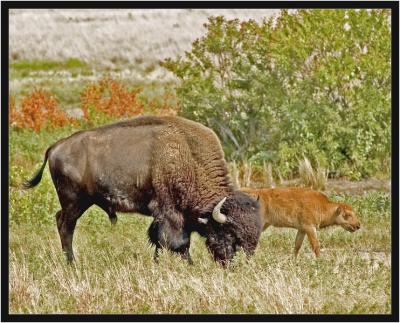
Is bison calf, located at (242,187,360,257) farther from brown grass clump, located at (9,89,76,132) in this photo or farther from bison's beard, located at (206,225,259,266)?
brown grass clump, located at (9,89,76,132)

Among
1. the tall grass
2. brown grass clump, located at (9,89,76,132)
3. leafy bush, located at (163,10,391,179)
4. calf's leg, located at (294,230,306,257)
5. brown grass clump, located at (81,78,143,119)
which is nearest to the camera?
the tall grass

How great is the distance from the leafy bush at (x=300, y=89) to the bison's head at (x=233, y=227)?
721 centimetres

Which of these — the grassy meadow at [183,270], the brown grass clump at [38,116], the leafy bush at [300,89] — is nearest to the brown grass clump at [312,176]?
the grassy meadow at [183,270]

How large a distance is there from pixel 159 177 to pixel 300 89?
26.9 ft

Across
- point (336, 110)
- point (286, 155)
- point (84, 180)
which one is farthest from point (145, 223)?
point (336, 110)

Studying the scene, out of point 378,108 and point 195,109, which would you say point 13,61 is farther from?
point 378,108

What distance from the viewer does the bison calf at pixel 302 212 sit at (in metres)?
A: 13.0

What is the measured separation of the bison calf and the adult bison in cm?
131

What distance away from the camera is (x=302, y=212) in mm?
13016

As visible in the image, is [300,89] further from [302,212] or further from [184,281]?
[184,281]

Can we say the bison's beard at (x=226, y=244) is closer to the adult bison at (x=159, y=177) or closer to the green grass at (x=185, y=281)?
the adult bison at (x=159, y=177)

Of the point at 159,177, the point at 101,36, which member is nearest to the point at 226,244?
the point at 159,177

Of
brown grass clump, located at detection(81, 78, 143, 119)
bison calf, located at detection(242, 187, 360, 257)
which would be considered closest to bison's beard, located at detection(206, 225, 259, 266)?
bison calf, located at detection(242, 187, 360, 257)

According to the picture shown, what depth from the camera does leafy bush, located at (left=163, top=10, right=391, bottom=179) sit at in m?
18.7
